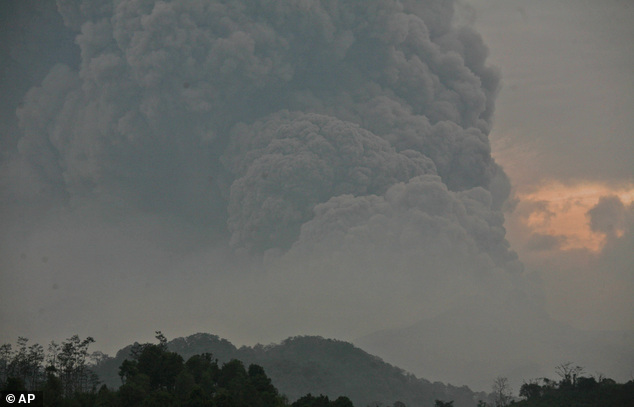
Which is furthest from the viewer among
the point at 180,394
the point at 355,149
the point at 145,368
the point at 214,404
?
the point at 355,149

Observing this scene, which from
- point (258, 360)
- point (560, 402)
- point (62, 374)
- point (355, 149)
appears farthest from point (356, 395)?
point (62, 374)

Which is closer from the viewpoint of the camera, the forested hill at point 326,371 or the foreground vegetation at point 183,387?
the foreground vegetation at point 183,387

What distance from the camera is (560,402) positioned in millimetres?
89312

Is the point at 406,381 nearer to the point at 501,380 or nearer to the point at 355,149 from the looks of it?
the point at 501,380

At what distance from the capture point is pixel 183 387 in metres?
68.4

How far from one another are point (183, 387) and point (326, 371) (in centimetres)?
8458

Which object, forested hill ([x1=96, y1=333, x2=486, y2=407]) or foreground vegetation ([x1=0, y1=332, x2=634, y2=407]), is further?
forested hill ([x1=96, y1=333, x2=486, y2=407])

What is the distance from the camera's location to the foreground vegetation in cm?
6112

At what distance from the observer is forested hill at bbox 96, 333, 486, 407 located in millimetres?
142625

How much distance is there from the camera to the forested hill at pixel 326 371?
468ft

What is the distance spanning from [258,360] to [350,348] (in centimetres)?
1920

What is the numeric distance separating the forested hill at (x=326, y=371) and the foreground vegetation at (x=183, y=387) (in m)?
35.7

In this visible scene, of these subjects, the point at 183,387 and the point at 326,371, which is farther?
the point at 326,371

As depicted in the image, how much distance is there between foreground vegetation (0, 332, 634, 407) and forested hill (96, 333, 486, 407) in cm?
3566
